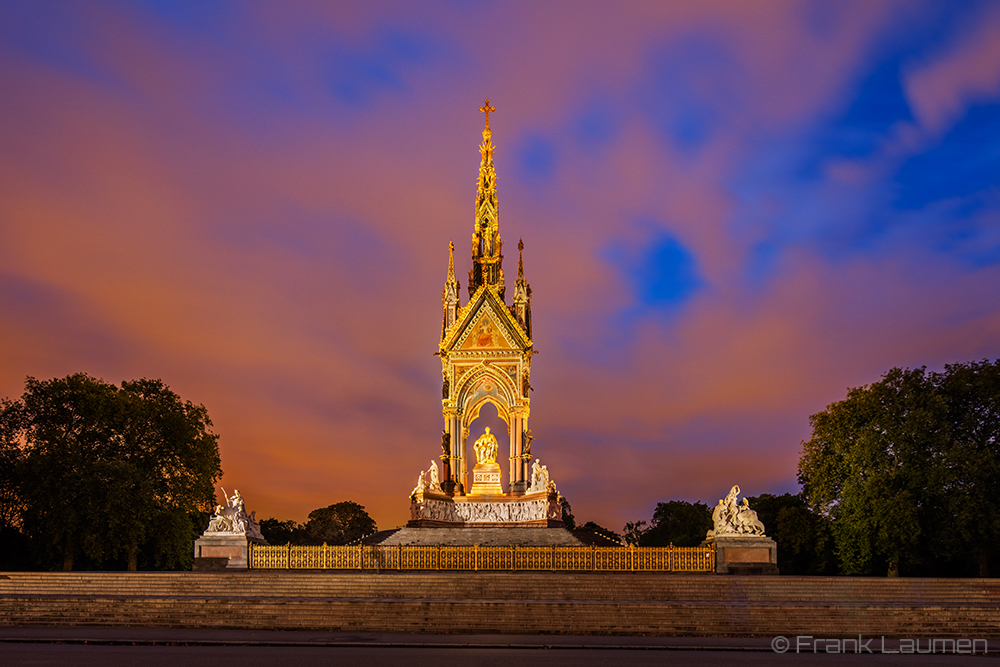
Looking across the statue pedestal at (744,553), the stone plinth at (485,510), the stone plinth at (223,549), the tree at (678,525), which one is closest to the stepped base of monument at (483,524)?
the stone plinth at (485,510)

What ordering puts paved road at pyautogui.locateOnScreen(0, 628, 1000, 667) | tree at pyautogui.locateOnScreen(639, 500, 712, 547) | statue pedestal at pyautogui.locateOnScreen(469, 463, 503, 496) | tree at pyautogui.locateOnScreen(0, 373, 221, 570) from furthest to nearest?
tree at pyautogui.locateOnScreen(639, 500, 712, 547), statue pedestal at pyautogui.locateOnScreen(469, 463, 503, 496), tree at pyautogui.locateOnScreen(0, 373, 221, 570), paved road at pyautogui.locateOnScreen(0, 628, 1000, 667)

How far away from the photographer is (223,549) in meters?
29.5

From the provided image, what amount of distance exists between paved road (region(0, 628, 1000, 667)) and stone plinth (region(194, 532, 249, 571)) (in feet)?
34.1

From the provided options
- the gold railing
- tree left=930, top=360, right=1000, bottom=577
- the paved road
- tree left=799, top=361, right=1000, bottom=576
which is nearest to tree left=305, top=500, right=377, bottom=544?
the gold railing

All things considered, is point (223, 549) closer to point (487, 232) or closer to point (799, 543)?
point (487, 232)

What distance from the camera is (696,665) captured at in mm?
13703

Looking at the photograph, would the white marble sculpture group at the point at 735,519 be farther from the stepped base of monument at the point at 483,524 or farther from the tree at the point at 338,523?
the tree at the point at 338,523

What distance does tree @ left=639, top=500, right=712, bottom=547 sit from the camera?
73375 millimetres

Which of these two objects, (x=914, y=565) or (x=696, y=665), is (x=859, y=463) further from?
(x=696, y=665)

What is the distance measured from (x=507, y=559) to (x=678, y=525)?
5083 cm

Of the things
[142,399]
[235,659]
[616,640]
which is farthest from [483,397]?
[235,659]

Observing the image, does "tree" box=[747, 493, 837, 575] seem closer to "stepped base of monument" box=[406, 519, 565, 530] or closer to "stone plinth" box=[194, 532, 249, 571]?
"stepped base of monument" box=[406, 519, 565, 530]

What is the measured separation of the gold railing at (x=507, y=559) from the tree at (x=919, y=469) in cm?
1160

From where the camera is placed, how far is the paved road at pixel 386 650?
551 inches
